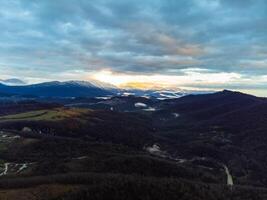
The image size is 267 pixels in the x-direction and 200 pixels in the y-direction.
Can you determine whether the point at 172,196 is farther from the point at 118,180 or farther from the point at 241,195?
the point at 241,195

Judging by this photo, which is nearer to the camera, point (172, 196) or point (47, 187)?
point (172, 196)

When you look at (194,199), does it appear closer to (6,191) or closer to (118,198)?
(118,198)

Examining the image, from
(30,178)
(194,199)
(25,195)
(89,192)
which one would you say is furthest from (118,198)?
(30,178)

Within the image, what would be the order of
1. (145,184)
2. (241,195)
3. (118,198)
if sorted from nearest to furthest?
1. (118,198)
2. (145,184)
3. (241,195)

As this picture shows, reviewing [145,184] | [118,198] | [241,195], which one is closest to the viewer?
[118,198]

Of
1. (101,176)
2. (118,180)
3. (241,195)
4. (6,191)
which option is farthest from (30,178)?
(241,195)

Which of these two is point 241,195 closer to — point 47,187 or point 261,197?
point 261,197

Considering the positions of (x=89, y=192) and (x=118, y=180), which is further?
(x=118, y=180)
